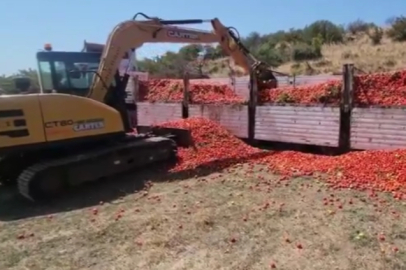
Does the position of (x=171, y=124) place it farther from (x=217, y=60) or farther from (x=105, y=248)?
(x=217, y=60)

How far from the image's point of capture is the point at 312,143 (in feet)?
30.9

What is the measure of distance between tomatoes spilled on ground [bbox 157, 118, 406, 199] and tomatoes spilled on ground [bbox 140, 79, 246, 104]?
1106 mm

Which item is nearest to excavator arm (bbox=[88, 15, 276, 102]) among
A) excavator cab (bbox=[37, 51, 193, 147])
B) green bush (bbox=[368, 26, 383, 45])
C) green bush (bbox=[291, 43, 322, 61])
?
excavator cab (bbox=[37, 51, 193, 147])

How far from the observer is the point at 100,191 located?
787 centimetres

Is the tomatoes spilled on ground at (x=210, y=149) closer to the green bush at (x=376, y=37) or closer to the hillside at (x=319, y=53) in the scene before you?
the hillside at (x=319, y=53)

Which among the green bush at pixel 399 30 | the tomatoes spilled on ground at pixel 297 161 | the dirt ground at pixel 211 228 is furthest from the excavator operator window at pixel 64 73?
the green bush at pixel 399 30

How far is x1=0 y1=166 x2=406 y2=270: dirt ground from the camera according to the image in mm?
4777

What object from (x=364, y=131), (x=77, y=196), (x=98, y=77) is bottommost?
(x=77, y=196)

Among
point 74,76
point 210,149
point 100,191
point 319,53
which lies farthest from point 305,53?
point 100,191

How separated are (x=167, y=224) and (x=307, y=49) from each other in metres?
28.2

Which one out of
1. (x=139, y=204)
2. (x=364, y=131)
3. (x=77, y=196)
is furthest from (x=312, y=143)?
(x=77, y=196)

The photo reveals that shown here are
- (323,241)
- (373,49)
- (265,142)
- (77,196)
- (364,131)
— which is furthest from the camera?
(373,49)

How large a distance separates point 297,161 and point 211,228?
3517mm

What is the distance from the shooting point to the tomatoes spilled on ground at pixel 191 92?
11.8m
